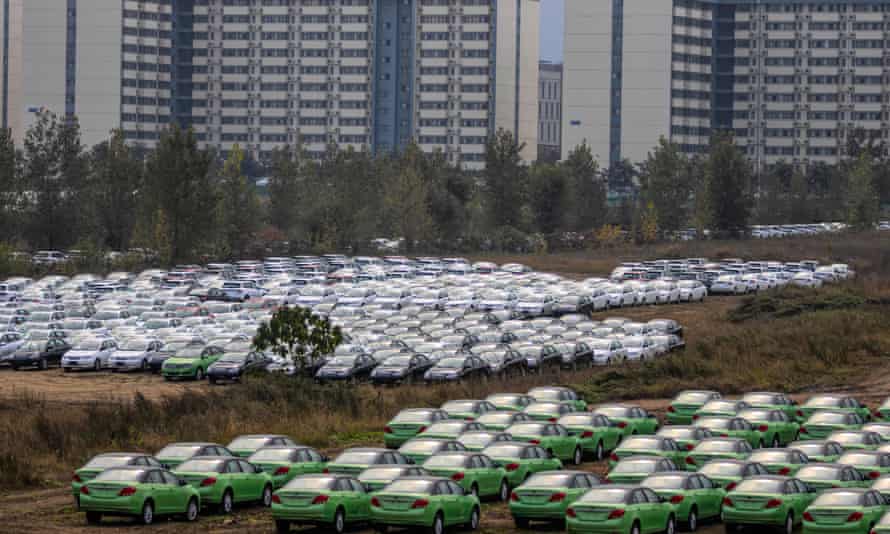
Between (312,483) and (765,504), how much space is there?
8426 millimetres

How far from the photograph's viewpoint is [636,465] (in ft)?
104

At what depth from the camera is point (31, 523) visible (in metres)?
29.8

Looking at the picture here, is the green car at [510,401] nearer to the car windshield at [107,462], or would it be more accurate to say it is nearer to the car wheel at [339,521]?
the car windshield at [107,462]

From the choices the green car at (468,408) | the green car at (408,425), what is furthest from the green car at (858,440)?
the green car at (408,425)

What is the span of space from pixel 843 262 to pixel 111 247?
2235 inches

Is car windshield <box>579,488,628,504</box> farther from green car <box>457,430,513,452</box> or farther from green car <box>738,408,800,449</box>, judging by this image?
green car <box>738,408,800,449</box>

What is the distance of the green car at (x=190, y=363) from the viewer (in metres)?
59.3

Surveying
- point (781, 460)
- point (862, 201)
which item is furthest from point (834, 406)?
point (862, 201)

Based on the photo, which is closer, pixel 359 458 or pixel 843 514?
pixel 843 514

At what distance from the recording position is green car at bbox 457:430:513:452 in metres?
35.3

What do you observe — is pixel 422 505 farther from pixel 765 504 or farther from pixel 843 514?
pixel 843 514

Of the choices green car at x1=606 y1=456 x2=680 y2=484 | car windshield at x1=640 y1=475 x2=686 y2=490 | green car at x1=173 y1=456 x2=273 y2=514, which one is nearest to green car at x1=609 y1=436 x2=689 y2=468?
green car at x1=606 y1=456 x2=680 y2=484

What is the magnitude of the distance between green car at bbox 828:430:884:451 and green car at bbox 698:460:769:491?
20.1 ft

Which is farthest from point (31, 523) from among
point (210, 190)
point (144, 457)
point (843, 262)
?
point (843, 262)
